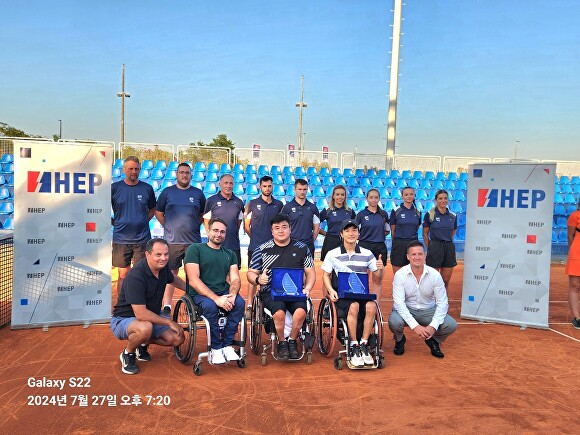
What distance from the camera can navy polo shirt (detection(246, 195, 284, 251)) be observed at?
21.7ft

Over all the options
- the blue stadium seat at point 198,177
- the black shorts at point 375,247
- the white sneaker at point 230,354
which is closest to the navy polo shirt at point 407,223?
the black shorts at point 375,247

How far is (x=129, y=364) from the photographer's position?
4.39m

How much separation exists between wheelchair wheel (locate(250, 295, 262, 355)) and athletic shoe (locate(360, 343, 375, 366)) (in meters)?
1.03

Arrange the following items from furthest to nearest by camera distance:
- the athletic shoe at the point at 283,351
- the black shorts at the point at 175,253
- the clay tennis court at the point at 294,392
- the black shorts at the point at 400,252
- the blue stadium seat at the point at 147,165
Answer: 1. the blue stadium seat at the point at 147,165
2. the black shorts at the point at 400,252
3. the black shorts at the point at 175,253
4. the athletic shoe at the point at 283,351
5. the clay tennis court at the point at 294,392

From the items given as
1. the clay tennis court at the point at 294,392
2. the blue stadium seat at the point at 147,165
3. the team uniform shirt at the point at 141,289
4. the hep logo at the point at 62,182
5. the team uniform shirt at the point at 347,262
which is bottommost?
the clay tennis court at the point at 294,392

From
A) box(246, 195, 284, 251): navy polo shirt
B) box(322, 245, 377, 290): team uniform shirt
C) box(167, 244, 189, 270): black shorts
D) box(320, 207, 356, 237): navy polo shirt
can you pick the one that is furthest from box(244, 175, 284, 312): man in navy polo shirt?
box(322, 245, 377, 290): team uniform shirt

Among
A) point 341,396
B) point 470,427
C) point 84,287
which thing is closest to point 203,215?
point 84,287

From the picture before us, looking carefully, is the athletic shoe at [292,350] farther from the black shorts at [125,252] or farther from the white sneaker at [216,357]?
the black shorts at [125,252]

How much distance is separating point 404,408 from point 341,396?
514 millimetres

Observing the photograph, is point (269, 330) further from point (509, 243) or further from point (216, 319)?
point (509, 243)

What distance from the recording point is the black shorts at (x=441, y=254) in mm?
6914

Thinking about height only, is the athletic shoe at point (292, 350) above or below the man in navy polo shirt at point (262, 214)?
below

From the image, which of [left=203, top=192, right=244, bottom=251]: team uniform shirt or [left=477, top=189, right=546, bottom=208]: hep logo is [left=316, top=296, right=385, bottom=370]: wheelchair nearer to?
[left=203, top=192, right=244, bottom=251]: team uniform shirt

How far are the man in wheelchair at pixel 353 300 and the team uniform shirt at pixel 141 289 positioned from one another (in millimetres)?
1663
